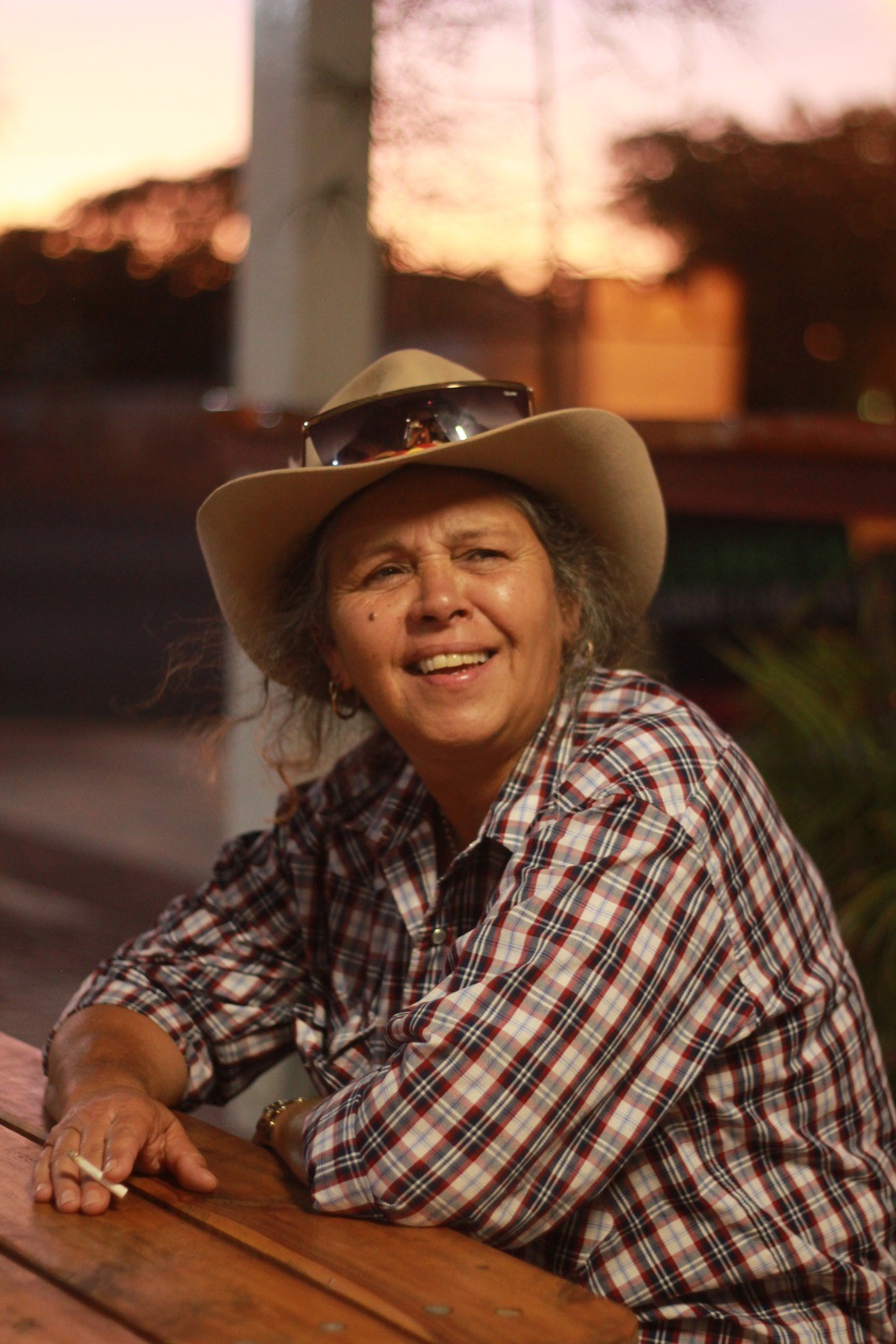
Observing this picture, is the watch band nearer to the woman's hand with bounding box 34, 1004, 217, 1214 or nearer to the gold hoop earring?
the woman's hand with bounding box 34, 1004, 217, 1214

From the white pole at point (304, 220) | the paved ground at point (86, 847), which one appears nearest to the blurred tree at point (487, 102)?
the white pole at point (304, 220)

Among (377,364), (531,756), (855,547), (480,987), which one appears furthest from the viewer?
(855,547)

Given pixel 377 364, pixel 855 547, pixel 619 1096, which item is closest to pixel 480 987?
pixel 619 1096

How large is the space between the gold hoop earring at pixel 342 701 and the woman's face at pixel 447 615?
19 centimetres

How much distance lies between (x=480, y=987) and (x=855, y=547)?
2.74 meters

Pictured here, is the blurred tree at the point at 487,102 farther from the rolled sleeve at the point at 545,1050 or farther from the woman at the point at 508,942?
the rolled sleeve at the point at 545,1050

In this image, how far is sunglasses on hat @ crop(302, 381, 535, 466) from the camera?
1.76m

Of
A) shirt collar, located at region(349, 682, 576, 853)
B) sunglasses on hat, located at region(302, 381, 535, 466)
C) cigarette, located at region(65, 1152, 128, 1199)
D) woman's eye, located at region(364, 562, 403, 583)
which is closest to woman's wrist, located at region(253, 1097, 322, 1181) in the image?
cigarette, located at region(65, 1152, 128, 1199)

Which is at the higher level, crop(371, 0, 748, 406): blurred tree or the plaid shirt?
crop(371, 0, 748, 406): blurred tree

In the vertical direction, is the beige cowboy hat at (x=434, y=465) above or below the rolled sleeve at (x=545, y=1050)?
above

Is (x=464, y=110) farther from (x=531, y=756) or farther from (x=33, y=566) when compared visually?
(x=531, y=756)

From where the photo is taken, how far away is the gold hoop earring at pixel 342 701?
201 cm

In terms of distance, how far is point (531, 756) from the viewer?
69.0 inches

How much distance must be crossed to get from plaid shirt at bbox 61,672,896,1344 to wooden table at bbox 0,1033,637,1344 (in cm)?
9
